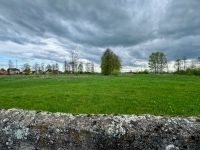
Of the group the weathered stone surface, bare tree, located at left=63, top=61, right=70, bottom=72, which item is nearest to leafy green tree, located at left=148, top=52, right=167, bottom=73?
bare tree, located at left=63, top=61, right=70, bottom=72

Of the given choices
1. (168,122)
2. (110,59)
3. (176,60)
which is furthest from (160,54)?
(168,122)

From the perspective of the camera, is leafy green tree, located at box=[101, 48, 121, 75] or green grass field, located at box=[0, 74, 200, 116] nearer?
green grass field, located at box=[0, 74, 200, 116]

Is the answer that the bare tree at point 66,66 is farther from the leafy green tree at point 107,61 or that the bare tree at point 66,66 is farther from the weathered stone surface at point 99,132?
the weathered stone surface at point 99,132

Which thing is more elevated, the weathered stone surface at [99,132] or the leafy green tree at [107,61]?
the leafy green tree at [107,61]

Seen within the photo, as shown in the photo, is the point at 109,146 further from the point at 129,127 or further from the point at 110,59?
the point at 110,59

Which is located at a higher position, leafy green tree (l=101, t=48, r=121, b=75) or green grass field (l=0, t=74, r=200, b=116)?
leafy green tree (l=101, t=48, r=121, b=75)

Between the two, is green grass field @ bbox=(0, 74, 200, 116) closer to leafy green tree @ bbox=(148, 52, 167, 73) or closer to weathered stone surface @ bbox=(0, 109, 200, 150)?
weathered stone surface @ bbox=(0, 109, 200, 150)

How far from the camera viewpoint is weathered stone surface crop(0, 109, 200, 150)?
157cm

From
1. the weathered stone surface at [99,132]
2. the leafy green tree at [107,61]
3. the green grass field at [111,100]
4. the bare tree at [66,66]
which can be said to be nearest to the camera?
the weathered stone surface at [99,132]

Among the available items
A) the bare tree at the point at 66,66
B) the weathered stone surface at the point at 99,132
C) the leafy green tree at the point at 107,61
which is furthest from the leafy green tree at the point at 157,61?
the weathered stone surface at the point at 99,132

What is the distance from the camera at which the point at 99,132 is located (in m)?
1.65

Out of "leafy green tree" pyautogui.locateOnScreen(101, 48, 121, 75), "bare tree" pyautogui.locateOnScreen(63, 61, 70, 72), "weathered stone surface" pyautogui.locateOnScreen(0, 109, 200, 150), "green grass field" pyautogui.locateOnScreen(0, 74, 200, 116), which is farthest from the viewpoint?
"bare tree" pyautogui.locateOnScreen(63, 61, 70, 72)

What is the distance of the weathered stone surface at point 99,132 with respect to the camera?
1.57 metres

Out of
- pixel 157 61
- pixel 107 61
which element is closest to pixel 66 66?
pixel 107 61
